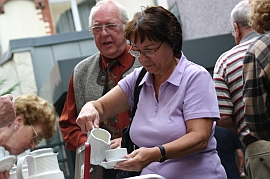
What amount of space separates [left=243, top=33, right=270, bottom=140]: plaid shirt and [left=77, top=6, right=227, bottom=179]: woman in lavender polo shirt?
30 cm

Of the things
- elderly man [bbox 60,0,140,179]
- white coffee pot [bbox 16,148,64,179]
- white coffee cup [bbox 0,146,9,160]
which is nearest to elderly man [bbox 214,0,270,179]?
elderly man [bbox 60,0,140,179]

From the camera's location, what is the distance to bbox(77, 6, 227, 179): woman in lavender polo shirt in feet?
8.35

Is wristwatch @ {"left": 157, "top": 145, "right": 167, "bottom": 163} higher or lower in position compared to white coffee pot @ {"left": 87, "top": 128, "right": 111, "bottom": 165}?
lower

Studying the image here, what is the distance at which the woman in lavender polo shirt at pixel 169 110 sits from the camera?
8.35 ft

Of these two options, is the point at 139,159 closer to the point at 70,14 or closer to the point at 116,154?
the point at 116,154

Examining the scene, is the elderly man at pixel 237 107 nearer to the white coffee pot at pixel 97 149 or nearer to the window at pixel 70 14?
the white coffee pot at pixel 97 149

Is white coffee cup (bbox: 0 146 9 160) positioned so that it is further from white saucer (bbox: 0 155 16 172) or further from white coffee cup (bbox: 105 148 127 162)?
white coffee cup (bbox: 105 148 127 162)

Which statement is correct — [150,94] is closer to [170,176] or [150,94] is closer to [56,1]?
[170,176]

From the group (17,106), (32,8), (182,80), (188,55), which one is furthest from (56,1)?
(182,80)

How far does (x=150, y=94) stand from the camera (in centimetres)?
283

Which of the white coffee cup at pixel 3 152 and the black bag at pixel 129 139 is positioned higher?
the black bag at pixel 129 139

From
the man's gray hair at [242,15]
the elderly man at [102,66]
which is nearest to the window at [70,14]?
the man's gray hair at [242,15]

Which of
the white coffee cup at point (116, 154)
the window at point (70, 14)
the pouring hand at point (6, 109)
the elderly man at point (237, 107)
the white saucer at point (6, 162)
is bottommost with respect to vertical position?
the window at point (70, 14)

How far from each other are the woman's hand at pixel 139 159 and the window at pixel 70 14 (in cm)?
1260
